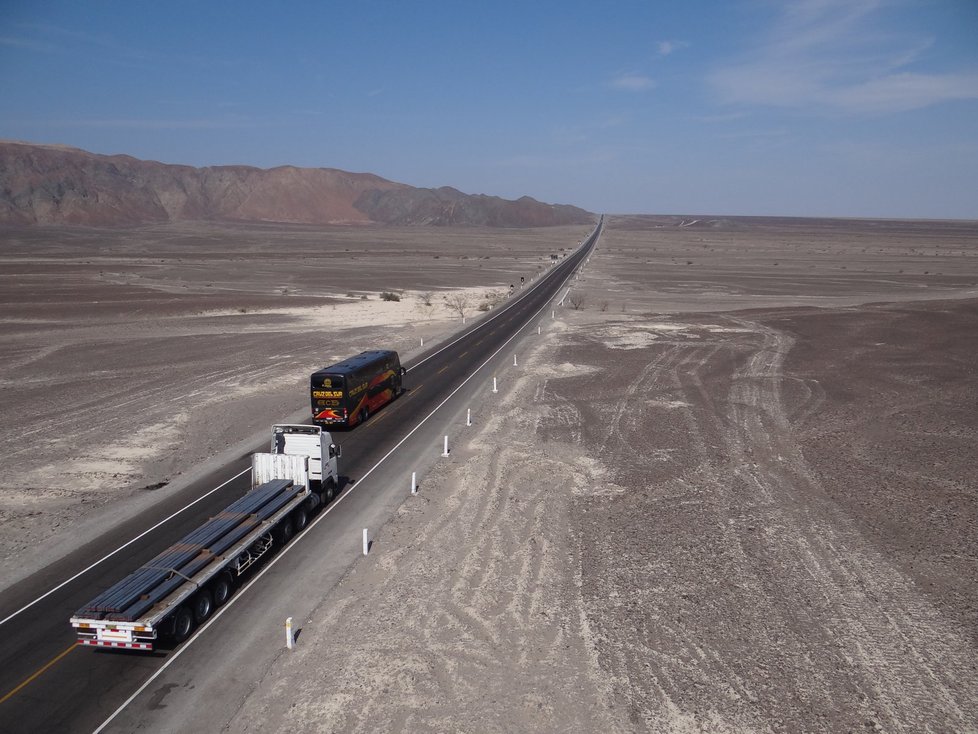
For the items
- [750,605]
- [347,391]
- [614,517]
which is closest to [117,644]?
[614,517]

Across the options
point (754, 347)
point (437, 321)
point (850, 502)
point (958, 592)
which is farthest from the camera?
point (437, 321)

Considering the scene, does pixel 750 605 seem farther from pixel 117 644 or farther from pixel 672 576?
pixel 117 644

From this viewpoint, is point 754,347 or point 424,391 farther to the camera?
point 754,347

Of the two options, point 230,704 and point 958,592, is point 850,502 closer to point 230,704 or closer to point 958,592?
point 958,592

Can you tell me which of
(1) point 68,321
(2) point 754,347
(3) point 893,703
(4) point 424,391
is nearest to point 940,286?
(2) point 754,347

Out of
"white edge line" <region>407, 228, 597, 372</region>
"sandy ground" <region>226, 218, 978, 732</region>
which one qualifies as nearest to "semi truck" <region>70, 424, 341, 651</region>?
"sandy ground" <region>226, 218, 978, 732</region>

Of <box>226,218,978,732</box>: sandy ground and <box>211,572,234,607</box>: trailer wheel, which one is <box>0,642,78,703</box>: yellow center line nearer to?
<box>211,572,234,607</box>: trailer wheel

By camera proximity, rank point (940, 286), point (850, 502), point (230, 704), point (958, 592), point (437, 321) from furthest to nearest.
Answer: point (940, 286) < point (437, 321) < point (850, 502) < point (958, 592) < point (230, 704)

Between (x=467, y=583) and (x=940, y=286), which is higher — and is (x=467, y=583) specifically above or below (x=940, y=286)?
below
